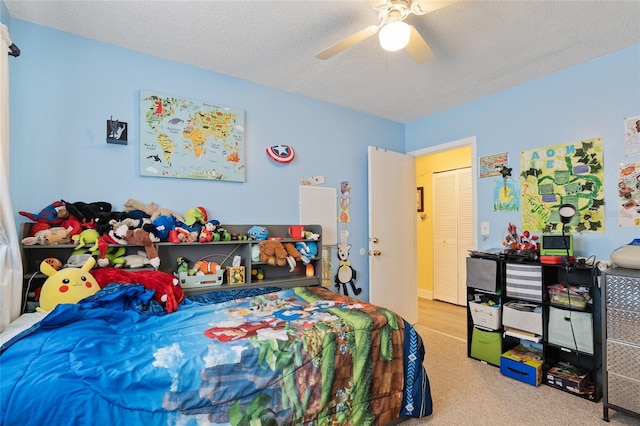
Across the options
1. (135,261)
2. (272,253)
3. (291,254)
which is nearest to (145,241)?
(135,261)

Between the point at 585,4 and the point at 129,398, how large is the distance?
298 cm

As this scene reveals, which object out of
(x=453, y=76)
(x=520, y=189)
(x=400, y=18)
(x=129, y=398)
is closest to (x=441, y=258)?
(x=520, y=189)

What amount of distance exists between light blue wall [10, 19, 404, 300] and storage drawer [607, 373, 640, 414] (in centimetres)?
252

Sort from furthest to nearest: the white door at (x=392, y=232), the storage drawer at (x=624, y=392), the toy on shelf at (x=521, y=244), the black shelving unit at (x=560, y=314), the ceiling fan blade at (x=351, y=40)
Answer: the white door at (x=392, y=232) → the toy on shelf at (x=521, y=244) → the black shelving unit at (x=560, y=314) → the storage drawer at (x=624, y=392) → the ceiling fan blade at (x=351, y=40)

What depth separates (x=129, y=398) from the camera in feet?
3.92

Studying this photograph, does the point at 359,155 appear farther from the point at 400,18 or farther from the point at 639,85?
the point at 639,85

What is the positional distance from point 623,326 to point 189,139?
3161mm

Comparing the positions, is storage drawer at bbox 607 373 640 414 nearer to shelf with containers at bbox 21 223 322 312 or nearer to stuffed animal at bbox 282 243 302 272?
shelf with containers at bbox 21 223 322 312

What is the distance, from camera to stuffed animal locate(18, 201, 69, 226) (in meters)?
2.01

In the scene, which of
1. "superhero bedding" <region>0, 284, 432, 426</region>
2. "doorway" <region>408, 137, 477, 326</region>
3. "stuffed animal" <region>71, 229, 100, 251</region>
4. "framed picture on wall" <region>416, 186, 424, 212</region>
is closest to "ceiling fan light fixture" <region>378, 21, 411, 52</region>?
"superhero bedding" <region>0, 284, 432, 426</region>

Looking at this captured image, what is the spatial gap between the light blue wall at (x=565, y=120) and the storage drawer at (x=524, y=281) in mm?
424

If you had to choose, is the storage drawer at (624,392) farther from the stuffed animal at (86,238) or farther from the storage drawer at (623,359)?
the stuffed animal at (86,238)

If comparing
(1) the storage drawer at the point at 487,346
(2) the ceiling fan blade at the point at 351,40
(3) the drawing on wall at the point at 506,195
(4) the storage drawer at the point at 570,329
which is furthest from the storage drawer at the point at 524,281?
(2) the ceiling fan blade at the point at 351,40

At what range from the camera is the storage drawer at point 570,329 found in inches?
89.4
